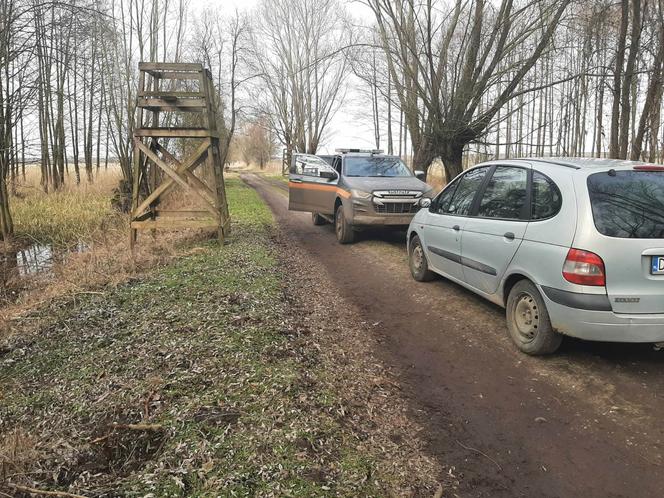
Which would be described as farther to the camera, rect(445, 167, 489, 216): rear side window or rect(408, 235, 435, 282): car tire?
rect(408, 235, 435, 282): car tire

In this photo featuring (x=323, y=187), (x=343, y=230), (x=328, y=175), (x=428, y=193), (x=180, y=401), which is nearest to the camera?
(x=180, y=401)

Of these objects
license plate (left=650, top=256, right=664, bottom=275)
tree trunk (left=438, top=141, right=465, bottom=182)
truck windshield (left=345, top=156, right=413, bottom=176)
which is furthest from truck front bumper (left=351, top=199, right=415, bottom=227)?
license plate (left=650, top=256, right=664, bottom=275)

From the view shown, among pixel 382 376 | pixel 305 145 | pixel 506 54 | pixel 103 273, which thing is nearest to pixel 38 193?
pixel 103 273

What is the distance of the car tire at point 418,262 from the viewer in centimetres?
690

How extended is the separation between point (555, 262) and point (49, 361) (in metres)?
4.79

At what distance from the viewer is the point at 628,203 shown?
12.5 feet

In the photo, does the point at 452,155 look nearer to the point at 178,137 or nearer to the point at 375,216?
the point at 375,216

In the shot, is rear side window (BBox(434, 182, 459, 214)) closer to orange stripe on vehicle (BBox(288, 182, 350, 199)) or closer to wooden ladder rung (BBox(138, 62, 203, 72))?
orange stripe on vehicle (BBox(288, 182, 350, 199))

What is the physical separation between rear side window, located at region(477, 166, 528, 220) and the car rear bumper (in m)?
1.19

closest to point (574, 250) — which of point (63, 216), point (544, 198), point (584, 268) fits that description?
point (584, 268)

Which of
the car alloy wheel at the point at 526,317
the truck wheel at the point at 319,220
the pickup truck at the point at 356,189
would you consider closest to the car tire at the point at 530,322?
the car alloy wheel at the point at 526,317

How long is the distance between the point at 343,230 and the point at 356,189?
39.5 inches

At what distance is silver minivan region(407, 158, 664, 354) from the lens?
144 inches

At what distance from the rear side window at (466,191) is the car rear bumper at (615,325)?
2.12 metres
